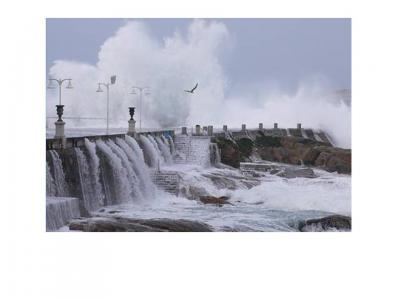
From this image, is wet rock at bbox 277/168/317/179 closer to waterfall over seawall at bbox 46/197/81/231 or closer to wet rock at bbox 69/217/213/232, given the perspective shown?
wet rock at bbox 69/217/213/232

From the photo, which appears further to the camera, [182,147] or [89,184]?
[182,147]

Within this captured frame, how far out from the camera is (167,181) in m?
10.8

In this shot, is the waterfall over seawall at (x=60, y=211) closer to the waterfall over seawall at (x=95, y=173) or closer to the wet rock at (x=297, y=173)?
the waterfall over seawall at (x=95, y=173)

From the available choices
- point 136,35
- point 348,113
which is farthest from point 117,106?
point 348,113

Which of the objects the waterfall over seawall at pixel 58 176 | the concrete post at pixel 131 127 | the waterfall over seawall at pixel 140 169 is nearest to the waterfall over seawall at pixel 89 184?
Result: the waterfall over seawall at pixel 58 176

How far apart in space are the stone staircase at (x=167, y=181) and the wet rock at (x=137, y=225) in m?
1.24

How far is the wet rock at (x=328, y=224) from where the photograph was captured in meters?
9.49

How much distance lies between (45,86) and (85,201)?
1.83 m

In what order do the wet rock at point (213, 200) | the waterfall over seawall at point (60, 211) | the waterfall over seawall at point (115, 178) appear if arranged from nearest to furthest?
the waterfall over seawall at point (60, 211) < the wet rock at point (213, 200) < the waterfall over seawall at point (115, 178)

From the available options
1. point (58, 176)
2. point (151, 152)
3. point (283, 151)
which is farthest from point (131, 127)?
point (283, 151)

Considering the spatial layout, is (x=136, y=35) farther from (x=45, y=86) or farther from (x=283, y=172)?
(x=283, y=172)

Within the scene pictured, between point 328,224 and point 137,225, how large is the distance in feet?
9.02

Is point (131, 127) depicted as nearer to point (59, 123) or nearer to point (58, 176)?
point (59, 123)

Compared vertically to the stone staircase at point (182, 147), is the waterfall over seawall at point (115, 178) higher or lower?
lower
